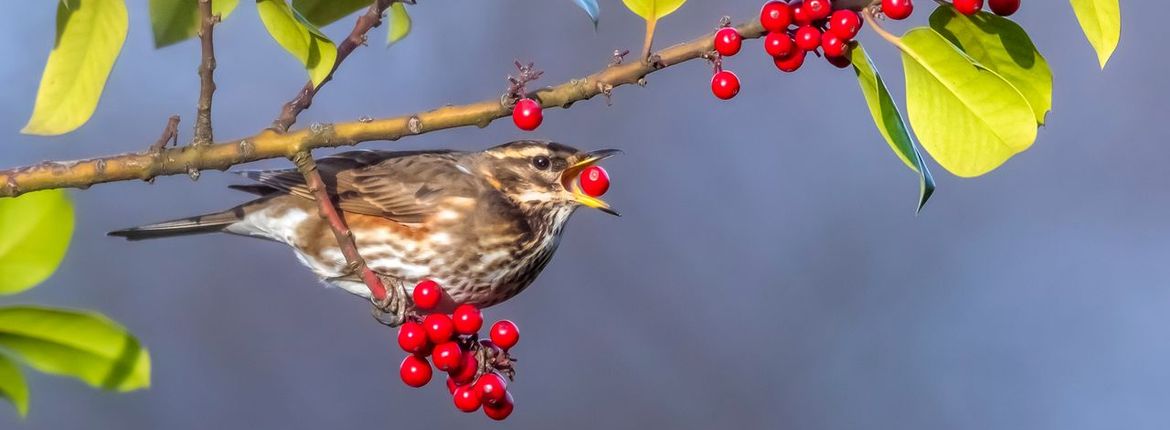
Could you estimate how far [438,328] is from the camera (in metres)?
1.38

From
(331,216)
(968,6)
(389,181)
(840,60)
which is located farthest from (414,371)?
(389,181)

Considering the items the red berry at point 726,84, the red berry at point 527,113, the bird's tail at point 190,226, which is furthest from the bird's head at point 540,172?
the red berry at point 527,113

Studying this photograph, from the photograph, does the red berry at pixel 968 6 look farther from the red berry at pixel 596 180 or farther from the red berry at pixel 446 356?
the red berry at pixel 596 180

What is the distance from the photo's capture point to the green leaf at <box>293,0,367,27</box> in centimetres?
132

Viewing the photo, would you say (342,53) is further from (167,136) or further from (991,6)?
(991,6)

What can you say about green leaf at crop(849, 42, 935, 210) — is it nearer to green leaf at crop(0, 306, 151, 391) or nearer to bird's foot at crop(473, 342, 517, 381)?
bird's foot at crop(473, 342, 517, 381)

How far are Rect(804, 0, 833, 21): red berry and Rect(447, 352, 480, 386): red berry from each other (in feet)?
1.94

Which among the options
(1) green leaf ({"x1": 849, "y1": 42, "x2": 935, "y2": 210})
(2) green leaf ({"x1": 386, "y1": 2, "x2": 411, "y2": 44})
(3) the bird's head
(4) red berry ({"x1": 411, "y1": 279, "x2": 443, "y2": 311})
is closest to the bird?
(3) the bird's head

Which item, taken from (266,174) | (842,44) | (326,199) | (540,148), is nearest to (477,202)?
(540,148)

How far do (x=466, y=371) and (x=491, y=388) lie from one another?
0.15ft

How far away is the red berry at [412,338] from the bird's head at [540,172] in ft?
2.45

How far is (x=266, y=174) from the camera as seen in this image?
7.48 feet

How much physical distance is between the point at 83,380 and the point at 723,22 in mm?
681

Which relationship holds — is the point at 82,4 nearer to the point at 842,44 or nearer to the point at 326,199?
the point at 326,199
